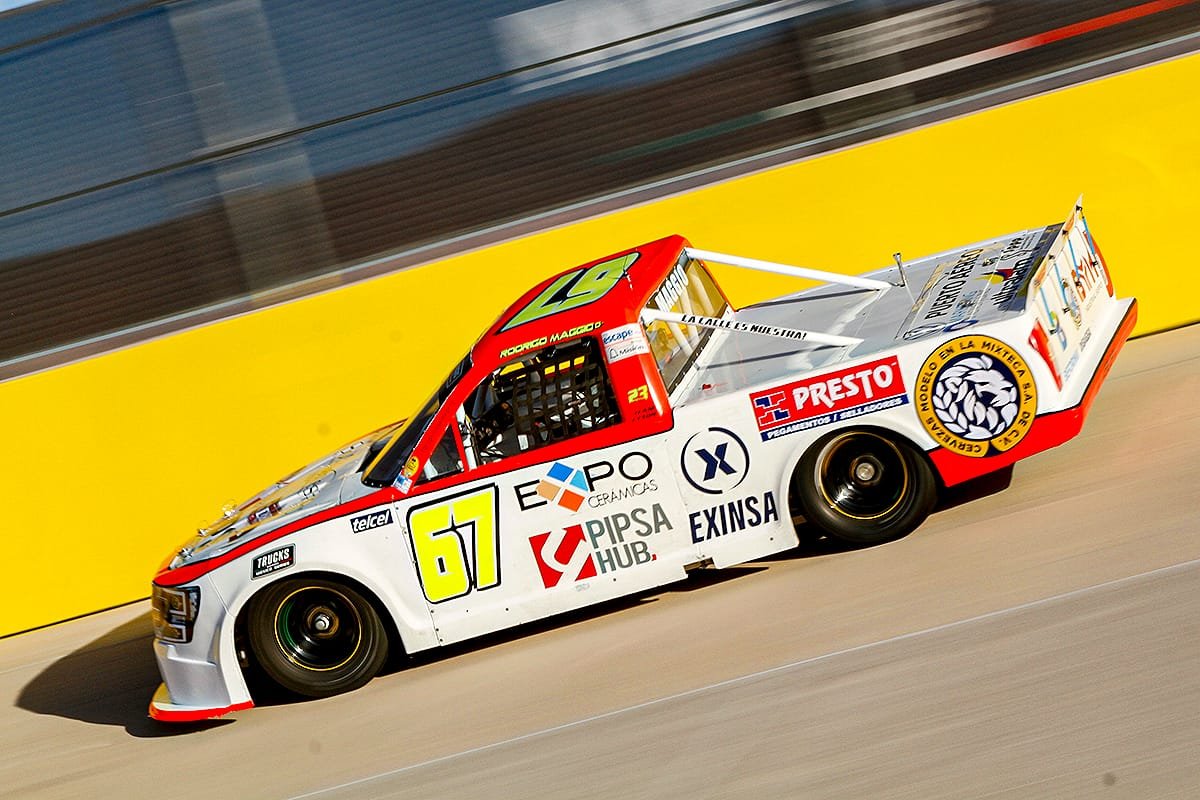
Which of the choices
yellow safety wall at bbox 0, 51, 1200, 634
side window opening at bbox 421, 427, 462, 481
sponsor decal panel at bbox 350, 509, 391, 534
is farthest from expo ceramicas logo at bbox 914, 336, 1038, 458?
yellow safety wall at bbox 0, 51, 1200, 634

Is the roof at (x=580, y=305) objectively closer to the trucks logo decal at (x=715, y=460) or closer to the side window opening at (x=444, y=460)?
the side window opening at (x=444, y=460)

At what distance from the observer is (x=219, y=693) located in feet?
21.2

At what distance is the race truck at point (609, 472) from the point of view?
A: 611 centimetres

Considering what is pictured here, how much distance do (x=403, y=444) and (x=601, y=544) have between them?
116 centimetres

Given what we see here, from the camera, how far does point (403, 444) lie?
259 inches

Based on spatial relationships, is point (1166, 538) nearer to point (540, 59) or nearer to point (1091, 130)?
point (1091, 130)

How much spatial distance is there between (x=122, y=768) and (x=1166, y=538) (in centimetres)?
493

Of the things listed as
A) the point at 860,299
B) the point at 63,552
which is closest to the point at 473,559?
the point at 860,299

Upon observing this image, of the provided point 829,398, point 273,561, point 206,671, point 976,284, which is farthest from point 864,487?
point 206,671

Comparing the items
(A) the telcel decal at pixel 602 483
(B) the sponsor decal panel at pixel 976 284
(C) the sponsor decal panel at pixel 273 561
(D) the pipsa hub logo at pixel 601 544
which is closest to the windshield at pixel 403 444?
(C) the sponsor decal panel at pixel 273 561

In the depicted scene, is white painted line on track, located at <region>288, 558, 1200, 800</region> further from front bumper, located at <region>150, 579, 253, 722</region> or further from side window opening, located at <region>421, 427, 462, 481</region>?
side window opening, located at <region>421, 427, 462, 481</region>

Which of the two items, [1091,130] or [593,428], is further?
[1091,130]

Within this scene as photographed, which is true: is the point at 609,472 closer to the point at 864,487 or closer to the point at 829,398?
the point at 829,398

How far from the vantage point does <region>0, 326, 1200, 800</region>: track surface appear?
436cm
